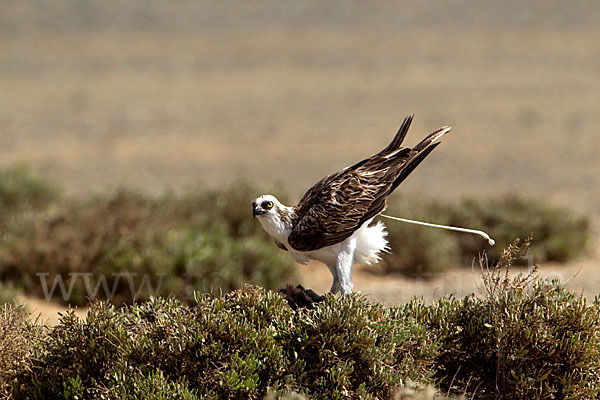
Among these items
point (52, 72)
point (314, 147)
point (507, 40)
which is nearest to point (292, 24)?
point (507, 40)

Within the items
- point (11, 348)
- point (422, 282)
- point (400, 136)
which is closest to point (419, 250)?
point (422, 282)

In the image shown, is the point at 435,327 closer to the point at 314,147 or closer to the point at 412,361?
the point at 412,361

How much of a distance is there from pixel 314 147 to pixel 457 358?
17.5m

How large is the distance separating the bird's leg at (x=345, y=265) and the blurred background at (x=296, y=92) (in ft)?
22.2

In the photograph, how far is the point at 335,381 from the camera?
194 inches

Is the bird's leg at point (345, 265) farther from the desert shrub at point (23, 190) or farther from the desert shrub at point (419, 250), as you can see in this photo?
the desert shrub at point (23, 190)

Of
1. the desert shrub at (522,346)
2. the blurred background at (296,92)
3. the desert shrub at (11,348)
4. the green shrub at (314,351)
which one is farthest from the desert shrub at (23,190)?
the desert shrub at (522,346)

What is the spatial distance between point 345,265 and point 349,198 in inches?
16.6

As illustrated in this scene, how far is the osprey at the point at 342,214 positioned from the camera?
5.15m

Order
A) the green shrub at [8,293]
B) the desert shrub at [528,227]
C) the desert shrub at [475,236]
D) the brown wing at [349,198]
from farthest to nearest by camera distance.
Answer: the desert shrub at [528,227] → the desert shrub at [475,236] → the green shrub at [8,293] → the brown wing at [349,198]

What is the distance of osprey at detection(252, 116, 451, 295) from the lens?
5.15 m

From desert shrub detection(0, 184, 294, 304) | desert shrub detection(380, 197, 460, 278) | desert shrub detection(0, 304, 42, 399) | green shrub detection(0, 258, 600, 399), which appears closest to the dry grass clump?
desert shrub detection(0, 184, 294, 304)

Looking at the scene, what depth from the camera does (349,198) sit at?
5.21 metres

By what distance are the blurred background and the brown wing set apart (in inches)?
263
